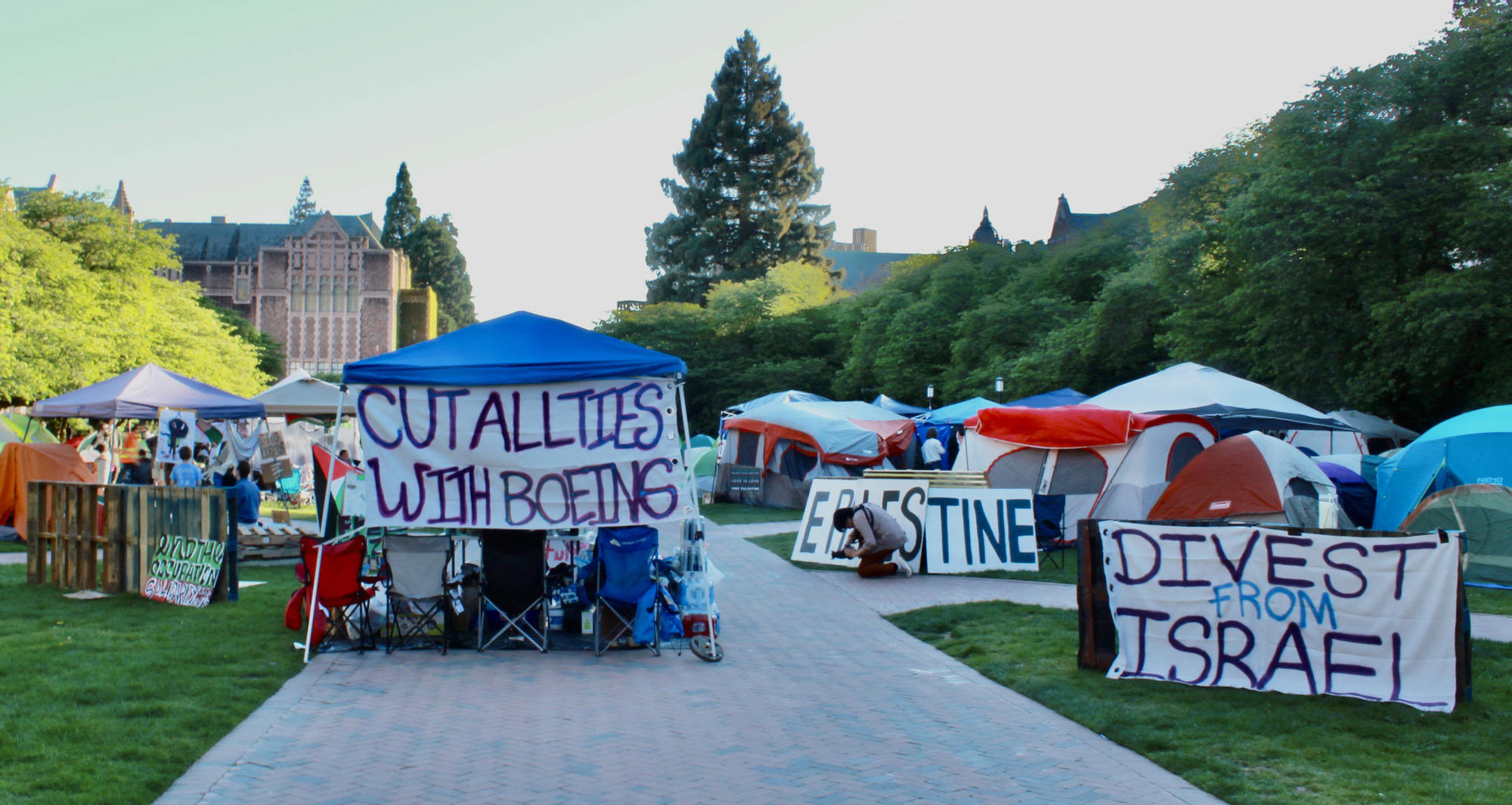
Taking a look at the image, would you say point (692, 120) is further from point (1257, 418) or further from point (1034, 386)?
point (1257, 418)

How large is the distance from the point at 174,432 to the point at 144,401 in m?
0.69

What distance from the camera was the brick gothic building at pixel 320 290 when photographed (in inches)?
4028

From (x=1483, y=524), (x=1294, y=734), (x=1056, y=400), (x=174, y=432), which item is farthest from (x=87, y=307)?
(x=1294, y=734)

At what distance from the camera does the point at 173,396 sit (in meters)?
17.6

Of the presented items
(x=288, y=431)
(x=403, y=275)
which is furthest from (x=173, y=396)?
(x=403, y=275)

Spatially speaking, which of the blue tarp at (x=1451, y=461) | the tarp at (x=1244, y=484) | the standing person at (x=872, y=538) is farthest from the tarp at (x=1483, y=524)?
the standing person at (x=872, y=538)

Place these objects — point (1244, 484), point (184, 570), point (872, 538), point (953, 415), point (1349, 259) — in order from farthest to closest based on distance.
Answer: point (953, 415) < point (1349, 259) < point (1244, 484) < point (872, 538) < point (184, 570)

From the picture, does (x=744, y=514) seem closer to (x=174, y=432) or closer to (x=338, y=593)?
(x=174, y=432)

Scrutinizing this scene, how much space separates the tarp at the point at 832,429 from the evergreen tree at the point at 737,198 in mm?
38936

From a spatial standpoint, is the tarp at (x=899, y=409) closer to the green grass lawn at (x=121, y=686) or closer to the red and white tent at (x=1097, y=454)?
the red and white tent at (x=1097, y=454)

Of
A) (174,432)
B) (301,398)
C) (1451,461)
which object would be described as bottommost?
(1451,461)

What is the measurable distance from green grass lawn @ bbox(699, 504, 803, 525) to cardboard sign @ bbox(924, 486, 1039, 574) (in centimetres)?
861

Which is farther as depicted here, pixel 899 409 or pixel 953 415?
Result: pixel 899 409

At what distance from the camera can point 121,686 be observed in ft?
23.1
